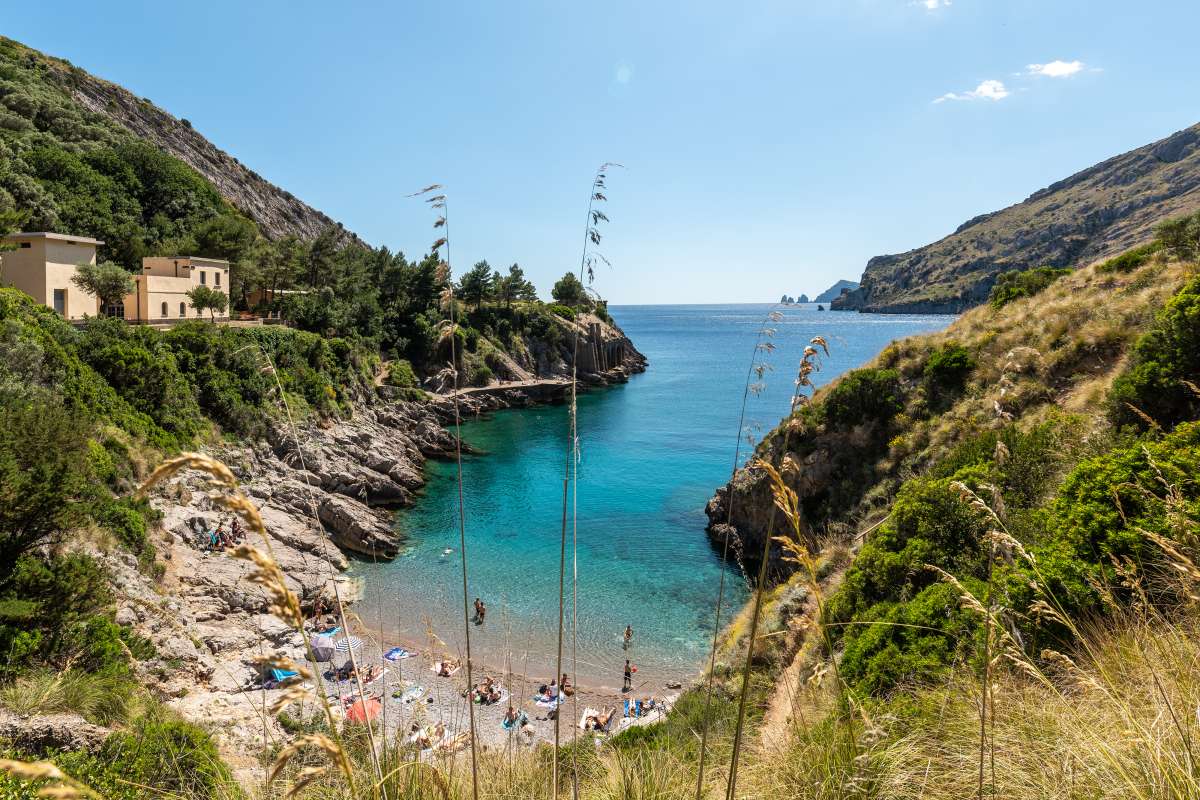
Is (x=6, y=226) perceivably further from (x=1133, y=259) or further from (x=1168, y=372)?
(x=1133, y=259)

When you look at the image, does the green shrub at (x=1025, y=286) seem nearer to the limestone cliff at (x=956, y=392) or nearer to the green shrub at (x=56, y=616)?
the limestone cliff at (x=956, y=392)

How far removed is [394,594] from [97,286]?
2188 centimetres

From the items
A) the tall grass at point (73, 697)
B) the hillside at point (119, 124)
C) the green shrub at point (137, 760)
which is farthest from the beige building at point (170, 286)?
the green shrub at point (137, 760)

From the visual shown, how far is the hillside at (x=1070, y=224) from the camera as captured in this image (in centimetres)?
10506

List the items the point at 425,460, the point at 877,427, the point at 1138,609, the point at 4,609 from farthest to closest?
the point at 425,460, the point at 877,427, the point at 4,609, the point at 1138,609

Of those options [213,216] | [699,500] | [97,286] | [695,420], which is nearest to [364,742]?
[699,500]

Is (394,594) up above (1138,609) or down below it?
below

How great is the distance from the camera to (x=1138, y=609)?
3912 mm

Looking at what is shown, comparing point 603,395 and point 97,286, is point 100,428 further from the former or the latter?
point 603,395

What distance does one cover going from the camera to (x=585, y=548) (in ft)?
78.7

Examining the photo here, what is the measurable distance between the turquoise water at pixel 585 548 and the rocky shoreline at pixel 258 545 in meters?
1.82

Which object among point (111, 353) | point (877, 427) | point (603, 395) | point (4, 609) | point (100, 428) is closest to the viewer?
point (4, 609)

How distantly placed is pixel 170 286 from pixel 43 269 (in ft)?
27.7

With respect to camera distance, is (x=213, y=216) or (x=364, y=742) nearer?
(x=364, y=742)
